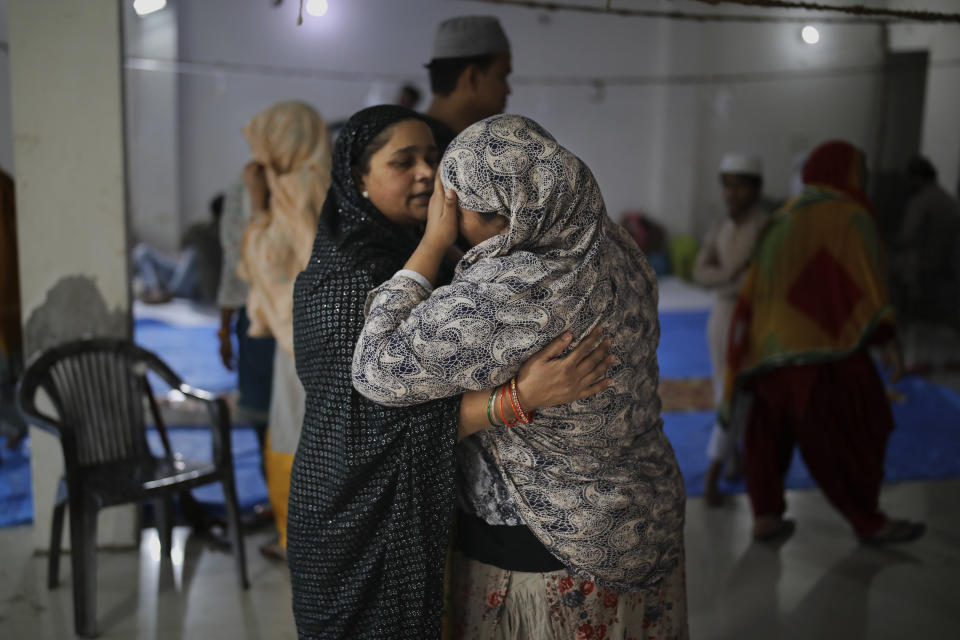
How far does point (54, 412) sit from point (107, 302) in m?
0.43

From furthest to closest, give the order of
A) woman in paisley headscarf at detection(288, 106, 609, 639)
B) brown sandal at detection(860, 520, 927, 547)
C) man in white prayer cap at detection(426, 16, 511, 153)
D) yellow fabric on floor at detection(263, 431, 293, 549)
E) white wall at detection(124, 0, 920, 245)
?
white wall at detection(124, 0, 920, 245) < brown sandal at detection(860, 520, 927, 547) < yellow fabric on floor at detection(263, 431, 293, 549) < man in white prayer cap at detection(426, 16, 511, 153) < woman in paisley headscarf at detection(288, 106, 609, 639)

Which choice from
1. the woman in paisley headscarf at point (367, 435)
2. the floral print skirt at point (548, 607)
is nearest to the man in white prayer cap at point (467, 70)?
the woman in paisley headscarf at point (367, 435)

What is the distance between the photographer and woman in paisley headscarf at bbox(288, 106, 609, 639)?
1.43 metres

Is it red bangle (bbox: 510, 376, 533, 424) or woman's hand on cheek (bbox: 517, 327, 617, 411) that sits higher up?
woman's hand on cheek (bbox: 517, 327, 617, 411)

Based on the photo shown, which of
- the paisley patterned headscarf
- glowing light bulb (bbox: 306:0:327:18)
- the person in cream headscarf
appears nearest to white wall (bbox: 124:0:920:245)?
the person in cream headscarf

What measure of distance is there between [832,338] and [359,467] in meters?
2.13

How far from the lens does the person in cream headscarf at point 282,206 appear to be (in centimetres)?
243

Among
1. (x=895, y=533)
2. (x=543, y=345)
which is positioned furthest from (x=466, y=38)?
(x=895, y=533)

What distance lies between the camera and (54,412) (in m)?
2.88

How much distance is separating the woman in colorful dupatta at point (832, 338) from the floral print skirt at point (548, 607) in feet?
5.51

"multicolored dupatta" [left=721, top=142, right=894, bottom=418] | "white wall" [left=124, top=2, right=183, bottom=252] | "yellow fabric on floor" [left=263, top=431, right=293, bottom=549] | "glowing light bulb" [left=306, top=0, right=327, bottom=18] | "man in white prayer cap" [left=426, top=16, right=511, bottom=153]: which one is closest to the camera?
"glowing light bulb" [left=306, top=0, right=327, bottom=18]

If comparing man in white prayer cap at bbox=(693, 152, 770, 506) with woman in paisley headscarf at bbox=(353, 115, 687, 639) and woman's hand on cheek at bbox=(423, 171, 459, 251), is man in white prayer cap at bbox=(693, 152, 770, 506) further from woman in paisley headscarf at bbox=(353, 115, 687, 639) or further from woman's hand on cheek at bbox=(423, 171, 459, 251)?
woman's hand on cheek at bbox=(423, 171, 459, 251)

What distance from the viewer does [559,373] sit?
1.32 m

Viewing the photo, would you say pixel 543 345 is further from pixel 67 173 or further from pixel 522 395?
pixel 67 173
